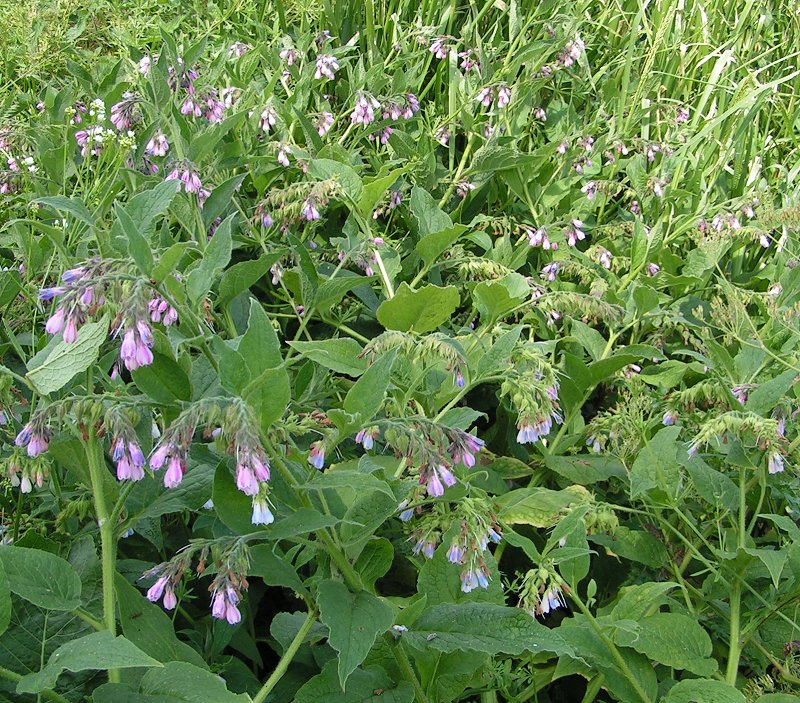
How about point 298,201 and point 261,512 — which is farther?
point 298,201

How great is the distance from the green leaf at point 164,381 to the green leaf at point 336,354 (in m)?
0.41

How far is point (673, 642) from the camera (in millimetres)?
1704

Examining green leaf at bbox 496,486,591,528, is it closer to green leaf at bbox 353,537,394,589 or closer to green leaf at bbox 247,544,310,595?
green leaf at bbox 353,537,394,589

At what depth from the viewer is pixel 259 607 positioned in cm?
209

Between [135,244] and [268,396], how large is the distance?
0.27 meters

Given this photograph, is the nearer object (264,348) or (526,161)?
(264,348)

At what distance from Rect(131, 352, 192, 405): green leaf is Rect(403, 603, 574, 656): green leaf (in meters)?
0.52

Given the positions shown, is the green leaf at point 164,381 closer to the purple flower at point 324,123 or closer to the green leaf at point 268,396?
the green leaf at point 268,396

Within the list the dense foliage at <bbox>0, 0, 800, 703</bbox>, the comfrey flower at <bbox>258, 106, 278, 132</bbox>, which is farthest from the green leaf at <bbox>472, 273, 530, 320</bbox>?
the comfrey flower at <bbox>258, 106, 278, 132</bbox>

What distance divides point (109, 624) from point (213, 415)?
1.50ft

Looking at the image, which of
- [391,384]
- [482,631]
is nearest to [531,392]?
[391,384]

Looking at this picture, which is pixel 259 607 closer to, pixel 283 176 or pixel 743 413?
pixel 743 413

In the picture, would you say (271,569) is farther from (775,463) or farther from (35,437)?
(775,463)

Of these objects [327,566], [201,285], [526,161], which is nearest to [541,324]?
[526,161]
